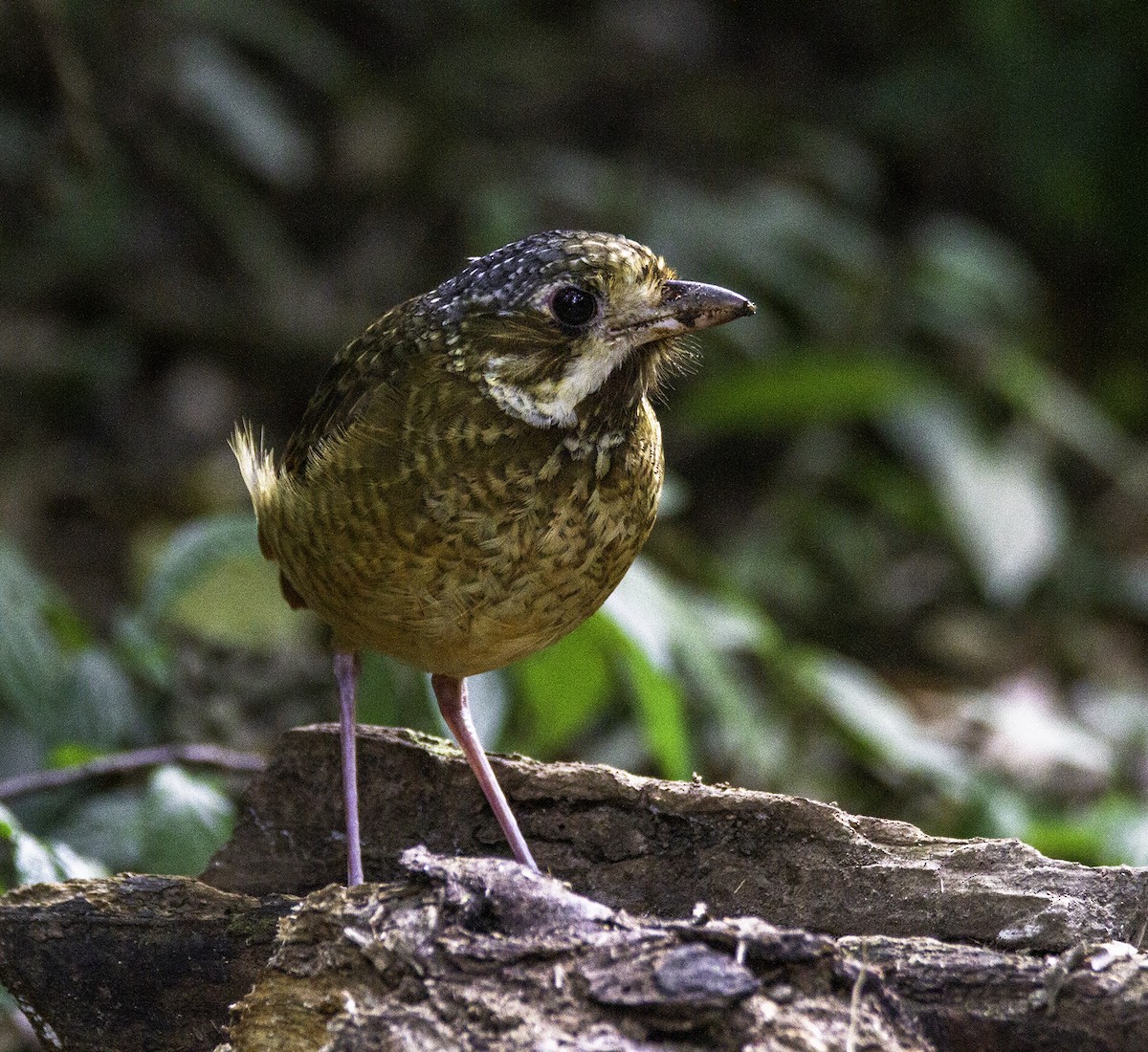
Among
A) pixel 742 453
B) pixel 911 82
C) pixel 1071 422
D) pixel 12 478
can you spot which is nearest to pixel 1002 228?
pixel 911 82

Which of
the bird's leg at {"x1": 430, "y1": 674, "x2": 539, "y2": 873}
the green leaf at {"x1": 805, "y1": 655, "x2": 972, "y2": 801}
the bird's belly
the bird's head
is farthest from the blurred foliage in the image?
the bird's head

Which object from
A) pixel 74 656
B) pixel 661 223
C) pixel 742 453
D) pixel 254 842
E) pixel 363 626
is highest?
pixel 661 223

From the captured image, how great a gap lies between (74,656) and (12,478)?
3235 mm

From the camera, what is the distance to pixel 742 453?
850 centimetres

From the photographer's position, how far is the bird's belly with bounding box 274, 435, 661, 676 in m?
3.13

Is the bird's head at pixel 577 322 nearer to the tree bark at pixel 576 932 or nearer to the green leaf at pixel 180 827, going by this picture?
the tree bark at pixel 576 932

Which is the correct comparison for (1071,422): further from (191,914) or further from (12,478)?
(191,914)

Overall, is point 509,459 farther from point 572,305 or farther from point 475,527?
point 572,305

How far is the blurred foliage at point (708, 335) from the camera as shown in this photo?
708cm

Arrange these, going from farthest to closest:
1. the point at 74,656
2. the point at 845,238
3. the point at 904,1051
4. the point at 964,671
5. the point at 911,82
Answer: the point at 911,82 < the point at 845,238 < the point at 964,671 < the point at 74,656 < the point at 904,1051

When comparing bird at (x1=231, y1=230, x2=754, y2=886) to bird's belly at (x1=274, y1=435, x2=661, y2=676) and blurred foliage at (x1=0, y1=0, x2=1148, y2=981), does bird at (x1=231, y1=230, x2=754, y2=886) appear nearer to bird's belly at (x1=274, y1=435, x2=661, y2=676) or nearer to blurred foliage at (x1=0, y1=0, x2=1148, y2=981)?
bird's belly at (x1=274, y1=435, x2=661, y2=676)

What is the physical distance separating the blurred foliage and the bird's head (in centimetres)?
298

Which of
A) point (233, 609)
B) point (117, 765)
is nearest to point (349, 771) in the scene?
point (117, 765)

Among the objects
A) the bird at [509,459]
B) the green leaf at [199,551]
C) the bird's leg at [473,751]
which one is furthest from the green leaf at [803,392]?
the bird at [509,459]
